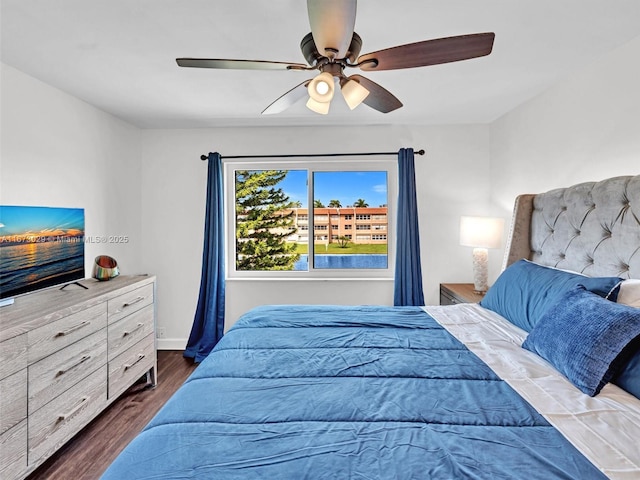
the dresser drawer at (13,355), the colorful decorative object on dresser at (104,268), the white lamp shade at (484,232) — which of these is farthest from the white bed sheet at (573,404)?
the colorful decorative object on dresser at (104,268)

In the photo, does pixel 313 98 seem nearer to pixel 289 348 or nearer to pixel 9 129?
pixel 289 348

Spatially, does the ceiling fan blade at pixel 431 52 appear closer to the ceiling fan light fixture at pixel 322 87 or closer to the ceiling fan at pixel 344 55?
the ceiling fan at pixel 344 55

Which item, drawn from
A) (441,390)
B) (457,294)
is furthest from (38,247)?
(457,294)

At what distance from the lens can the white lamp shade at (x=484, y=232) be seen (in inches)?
108

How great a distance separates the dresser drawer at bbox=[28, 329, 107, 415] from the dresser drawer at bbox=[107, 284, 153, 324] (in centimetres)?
15

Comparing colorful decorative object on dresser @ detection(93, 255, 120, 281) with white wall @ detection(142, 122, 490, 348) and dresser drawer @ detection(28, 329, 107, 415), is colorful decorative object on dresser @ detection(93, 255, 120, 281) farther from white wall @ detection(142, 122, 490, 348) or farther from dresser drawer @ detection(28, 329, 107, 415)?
white wall @ detection(142, 122, 490, 348)

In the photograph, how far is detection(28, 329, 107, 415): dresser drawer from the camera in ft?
5.48

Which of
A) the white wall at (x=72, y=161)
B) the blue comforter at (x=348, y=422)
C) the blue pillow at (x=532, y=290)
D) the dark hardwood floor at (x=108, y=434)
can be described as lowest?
the dark hardwood floor at (x=108, y=434)

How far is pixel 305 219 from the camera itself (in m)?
3.52

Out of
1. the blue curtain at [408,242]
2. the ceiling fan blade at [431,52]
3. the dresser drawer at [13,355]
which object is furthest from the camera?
the blue curtain at [408,242]

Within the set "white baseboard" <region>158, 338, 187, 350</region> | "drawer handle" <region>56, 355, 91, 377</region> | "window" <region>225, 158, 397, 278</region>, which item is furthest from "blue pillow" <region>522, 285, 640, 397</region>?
"white baseboard" <region>158, 338, 187, 350</region>

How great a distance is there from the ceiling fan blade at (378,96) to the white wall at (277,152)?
1.50 metres

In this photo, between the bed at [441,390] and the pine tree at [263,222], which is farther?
the pine tree at [263,222]

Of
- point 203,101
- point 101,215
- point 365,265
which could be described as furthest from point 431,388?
point 101,215
